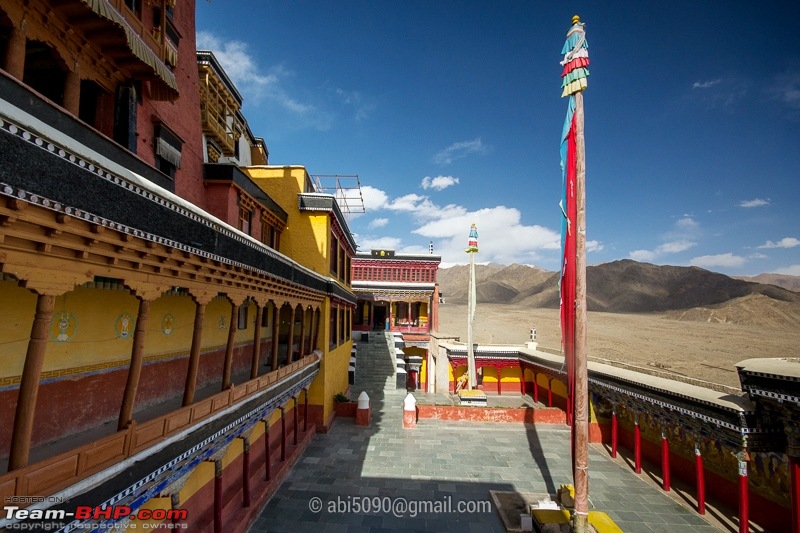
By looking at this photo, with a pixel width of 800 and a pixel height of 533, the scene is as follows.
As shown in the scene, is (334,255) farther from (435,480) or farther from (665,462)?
(665,462)

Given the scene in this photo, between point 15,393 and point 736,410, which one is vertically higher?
point 15,393

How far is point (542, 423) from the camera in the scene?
16516 millimetres

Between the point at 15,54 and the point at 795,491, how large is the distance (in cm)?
1468

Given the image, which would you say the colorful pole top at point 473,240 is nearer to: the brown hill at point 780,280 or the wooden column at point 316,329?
the wooden column at point 316,329

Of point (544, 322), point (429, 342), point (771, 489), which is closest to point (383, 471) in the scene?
point (771, 489)

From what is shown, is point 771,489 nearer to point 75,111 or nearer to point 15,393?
point 15,393

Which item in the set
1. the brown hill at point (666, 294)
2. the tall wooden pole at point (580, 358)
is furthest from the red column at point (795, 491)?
the brown hill at point (666, 294)

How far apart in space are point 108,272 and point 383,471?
1017cm

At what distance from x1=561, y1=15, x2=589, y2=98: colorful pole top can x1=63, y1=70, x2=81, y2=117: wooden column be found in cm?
959

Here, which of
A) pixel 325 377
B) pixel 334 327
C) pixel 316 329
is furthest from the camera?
pixel 334 327

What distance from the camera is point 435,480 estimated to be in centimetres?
1077

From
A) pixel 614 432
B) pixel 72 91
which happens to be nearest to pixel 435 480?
pixel 614 432

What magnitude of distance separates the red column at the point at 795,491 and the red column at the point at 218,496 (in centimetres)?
1108

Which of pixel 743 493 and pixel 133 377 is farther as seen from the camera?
pixel 743 493
